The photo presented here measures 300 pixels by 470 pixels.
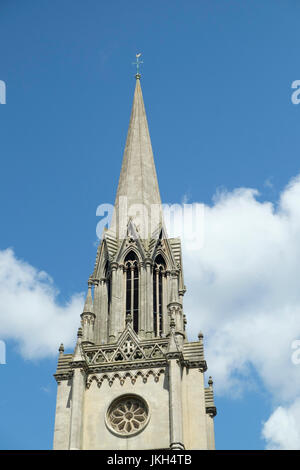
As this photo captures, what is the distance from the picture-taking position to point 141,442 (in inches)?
1410

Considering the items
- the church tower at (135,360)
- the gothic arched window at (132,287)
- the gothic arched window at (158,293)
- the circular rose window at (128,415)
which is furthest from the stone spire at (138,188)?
the circular rose window at (128,415)

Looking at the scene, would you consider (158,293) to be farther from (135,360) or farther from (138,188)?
(138,188)

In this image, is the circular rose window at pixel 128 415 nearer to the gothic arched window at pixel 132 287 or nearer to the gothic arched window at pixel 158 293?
the gothic arched window at pixel 132 287

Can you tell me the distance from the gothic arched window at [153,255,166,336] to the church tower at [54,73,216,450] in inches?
2.6

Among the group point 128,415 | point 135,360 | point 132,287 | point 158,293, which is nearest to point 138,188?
point 132,287

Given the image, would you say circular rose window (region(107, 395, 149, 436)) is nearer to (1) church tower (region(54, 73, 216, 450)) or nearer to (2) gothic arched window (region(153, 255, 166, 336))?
(1) church tower (region(54, 73, 216, 450))

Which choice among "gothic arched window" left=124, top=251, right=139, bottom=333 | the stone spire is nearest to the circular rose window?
"gothic arched window" left=124, top=251, right=139, bottom=333

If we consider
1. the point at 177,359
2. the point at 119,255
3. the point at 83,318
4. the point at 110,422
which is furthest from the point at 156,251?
the point at 110,422

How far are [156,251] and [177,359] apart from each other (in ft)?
31.3

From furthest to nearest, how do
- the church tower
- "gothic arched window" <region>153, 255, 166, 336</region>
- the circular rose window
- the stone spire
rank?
the stone spire, "gothic arched window" <region>153, 255, 166, 336</region>, the circular rose window, the church tower

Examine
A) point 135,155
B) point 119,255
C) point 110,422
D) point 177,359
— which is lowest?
point 110,422

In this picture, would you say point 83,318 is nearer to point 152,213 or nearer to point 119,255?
point 119,255

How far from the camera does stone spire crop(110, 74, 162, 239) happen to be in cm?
4700

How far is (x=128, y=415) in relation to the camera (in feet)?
121
